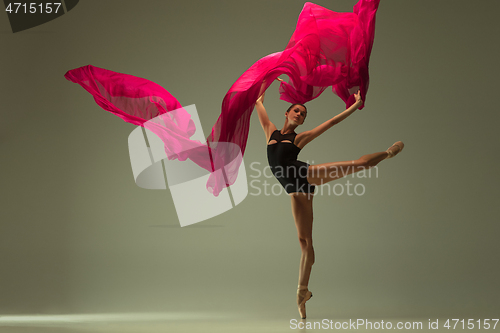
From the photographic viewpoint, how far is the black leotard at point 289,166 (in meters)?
3.17

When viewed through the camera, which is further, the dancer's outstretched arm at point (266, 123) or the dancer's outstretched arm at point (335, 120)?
the dancer's outstretched arm at point (266, 123)

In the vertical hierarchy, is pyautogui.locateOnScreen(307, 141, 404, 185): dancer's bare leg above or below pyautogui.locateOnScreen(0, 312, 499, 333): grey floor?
above

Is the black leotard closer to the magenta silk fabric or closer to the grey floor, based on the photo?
the magenta silk fabric

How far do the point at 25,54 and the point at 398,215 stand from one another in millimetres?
4469

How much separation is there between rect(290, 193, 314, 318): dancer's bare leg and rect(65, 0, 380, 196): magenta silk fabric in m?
0.54

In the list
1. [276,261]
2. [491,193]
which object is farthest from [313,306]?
[491,193]

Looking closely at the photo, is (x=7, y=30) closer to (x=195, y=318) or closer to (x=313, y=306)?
(x=195, y=318)

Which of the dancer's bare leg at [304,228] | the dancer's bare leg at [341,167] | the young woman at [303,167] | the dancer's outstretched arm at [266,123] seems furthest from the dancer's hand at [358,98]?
the dancer's bare leg at [304,228]

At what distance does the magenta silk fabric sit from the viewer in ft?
9.93

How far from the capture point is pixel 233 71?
4.91m

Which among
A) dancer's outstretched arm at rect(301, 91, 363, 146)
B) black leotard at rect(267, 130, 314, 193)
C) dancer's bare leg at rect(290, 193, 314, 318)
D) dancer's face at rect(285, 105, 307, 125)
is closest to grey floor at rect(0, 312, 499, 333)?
dancer's bare leg at rect(290, 193, 314, 318)

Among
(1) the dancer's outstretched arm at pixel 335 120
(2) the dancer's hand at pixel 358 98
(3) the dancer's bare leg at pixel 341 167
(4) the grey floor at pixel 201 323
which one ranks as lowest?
(4) the grey floor at pixel 201 323

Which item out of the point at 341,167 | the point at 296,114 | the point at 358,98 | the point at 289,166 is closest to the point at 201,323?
the point at 289,166

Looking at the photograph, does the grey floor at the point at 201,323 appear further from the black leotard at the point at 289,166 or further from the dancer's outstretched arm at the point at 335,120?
the dancer's outstretched arm at the point at 335,120
